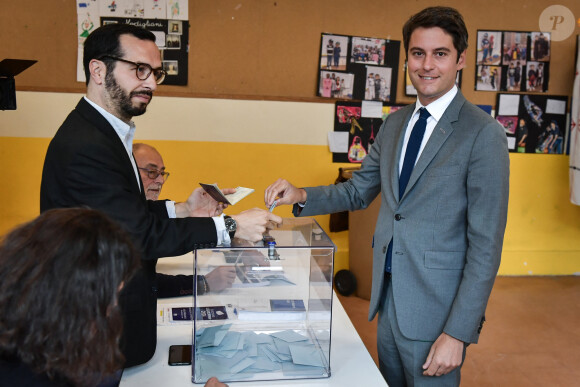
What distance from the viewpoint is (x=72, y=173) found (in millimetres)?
1475

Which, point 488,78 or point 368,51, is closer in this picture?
point 368,51

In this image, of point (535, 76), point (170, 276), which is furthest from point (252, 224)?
point (535, 76)

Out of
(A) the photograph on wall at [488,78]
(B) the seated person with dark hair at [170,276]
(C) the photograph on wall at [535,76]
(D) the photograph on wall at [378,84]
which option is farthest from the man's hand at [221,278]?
(C) the photograph on wall at [535,76]

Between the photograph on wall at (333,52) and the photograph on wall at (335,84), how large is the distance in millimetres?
63

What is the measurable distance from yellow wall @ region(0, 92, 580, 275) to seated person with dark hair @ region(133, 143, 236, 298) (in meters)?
1.07

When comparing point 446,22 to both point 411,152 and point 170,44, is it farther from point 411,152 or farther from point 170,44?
point 170,44

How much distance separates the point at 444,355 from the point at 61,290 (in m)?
1.09

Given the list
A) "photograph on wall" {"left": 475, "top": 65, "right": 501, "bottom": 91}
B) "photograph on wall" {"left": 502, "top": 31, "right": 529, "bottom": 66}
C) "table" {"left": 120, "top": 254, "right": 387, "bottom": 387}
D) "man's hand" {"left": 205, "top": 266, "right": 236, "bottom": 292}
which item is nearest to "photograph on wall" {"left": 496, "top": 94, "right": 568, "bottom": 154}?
"photograph on wall" {"left": 475, "top": 65, "right": 501, "bottom": 91}

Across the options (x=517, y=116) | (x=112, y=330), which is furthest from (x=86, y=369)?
(x=517, y=116)

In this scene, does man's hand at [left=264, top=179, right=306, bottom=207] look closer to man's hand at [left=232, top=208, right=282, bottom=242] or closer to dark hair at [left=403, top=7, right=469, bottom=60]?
man's hand at [left=232, top=208, right=282, bottom=242]

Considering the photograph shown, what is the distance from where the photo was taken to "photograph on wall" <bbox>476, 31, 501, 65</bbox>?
4586 mm

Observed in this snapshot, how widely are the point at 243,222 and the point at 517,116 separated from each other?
388cm

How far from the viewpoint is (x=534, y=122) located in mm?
4754

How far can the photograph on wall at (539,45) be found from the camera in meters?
4.65
